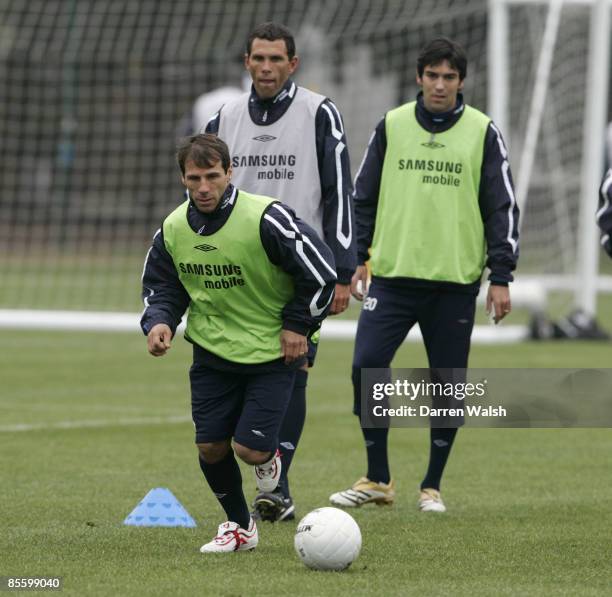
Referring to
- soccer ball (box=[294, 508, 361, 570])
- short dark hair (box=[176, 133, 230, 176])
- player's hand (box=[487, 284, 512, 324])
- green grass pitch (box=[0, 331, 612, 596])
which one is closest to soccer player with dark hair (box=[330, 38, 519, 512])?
player's hand (box=[487, 284, 512, 324])

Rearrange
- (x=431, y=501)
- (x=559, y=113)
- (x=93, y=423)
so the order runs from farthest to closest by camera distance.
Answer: (x=559, y=113) → (x=93, y=423) → (x=431, y=501)

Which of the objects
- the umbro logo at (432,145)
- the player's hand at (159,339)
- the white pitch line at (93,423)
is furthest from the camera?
the white pitch line at (93,423)

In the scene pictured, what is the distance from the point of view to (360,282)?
822cm

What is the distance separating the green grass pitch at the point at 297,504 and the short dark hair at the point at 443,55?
83.8 inches

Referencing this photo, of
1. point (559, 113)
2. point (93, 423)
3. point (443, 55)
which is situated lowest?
point (93, 423)

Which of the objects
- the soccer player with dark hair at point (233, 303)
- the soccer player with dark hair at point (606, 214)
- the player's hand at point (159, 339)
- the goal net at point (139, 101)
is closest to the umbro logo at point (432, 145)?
the soccer player with dark hair at point (606, 214)

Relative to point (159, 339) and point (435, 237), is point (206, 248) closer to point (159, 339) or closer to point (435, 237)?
point (159, 339)

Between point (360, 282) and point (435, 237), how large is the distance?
485mm

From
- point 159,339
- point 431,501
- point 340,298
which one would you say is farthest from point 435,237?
point 159,339

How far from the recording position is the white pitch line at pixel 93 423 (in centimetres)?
1048

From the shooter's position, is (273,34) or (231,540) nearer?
(231,540)

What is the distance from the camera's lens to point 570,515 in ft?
24.8

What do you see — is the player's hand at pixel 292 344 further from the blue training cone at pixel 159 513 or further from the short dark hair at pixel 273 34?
the short dark hair at pixel 273 34

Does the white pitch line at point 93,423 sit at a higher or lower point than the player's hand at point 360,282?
lower
